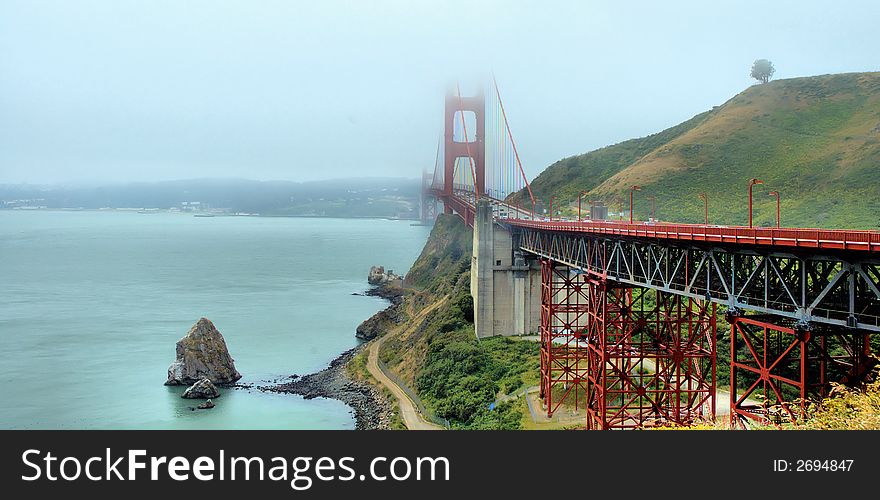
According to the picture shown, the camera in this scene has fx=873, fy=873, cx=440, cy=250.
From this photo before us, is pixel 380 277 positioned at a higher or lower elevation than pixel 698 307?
lower

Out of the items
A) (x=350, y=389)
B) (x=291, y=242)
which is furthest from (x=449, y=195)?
(x=291, y=242)

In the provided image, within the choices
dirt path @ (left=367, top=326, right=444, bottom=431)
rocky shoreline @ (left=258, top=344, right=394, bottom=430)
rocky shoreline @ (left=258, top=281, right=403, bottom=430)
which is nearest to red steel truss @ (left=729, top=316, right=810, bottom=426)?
dirt path @ (left=367, top=326, right=444, bottom=431)

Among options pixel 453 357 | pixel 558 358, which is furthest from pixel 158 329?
pixel 558 358

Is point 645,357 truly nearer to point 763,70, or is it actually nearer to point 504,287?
point 504,287

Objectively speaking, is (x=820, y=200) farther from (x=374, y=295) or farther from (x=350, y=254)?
(x=350, y=254)

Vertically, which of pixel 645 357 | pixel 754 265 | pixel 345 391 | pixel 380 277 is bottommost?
pixel 345 391

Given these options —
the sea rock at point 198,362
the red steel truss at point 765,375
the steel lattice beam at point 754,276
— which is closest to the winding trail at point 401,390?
the sea rock at point 198,362
